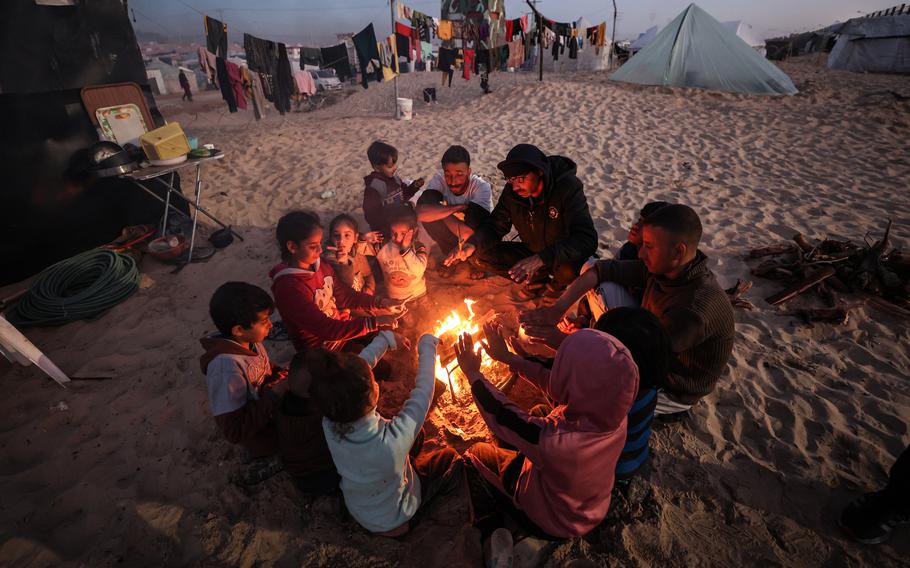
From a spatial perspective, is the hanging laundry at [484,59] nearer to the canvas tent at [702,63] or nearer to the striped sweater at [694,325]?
the canvas tent at [702,63]

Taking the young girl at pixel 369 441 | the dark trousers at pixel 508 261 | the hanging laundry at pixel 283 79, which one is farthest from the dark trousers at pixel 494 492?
the hanging laundry at pixel 283 79

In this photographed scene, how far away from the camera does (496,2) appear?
14555 millimetres

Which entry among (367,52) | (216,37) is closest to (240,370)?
(216,37)

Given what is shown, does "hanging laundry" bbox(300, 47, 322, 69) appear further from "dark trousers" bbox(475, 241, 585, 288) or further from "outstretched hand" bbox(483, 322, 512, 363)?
"outstretched hand" bbox(483, 322, 512, 363)

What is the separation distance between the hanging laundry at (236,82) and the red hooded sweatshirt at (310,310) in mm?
9264

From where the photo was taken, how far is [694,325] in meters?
2.50

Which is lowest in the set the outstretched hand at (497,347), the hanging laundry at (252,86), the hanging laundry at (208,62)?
the outstretched hand at (497,347)

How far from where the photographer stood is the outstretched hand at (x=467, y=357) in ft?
8.31

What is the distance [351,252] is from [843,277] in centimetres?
591

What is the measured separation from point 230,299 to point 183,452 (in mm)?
1655

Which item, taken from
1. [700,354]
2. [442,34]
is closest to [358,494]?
[700,354]

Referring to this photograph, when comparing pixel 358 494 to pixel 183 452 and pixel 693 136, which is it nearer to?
pixel 183 452

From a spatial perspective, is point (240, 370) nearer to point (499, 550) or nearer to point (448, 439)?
point (448, 439)

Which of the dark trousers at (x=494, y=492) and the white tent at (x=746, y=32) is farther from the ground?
the white tent at (x=746, y=32)
